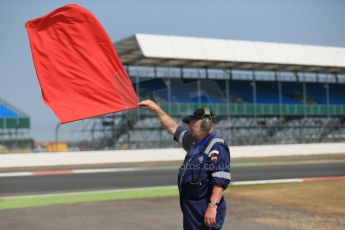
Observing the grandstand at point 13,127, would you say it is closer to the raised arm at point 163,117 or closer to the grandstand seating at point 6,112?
the grandstand seating at point 6,112

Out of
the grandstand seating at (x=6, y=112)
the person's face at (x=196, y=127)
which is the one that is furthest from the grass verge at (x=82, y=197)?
the grandstand seating at (x=6, y=112)

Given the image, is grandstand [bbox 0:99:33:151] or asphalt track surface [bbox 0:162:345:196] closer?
asphalt track surface [bbox 0:162:345:196]

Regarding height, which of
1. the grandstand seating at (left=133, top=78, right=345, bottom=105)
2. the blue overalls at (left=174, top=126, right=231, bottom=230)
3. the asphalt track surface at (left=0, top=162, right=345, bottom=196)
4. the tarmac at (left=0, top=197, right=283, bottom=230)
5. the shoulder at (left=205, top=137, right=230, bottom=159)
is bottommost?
the asphalt track surface at (left=0, top=162, right=345, bottom=196)

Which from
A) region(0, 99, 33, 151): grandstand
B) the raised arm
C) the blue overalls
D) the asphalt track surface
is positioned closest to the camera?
the blue overalls

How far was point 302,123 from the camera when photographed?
154 ft

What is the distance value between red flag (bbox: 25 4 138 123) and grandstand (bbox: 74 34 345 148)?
85.1 feet

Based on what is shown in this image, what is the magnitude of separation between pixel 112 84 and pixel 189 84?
122 ft

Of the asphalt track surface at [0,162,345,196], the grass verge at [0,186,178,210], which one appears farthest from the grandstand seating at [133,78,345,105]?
the grass verge at [0,186,178,210]

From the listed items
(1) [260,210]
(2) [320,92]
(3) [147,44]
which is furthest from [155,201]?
(2) [320,92]

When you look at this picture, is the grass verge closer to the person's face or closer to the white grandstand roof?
the person's face

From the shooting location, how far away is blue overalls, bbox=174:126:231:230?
4.26 metres

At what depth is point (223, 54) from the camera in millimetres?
37812

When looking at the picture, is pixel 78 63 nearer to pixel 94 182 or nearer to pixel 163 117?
pixel 163 117

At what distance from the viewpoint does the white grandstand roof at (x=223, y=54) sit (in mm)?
35156
